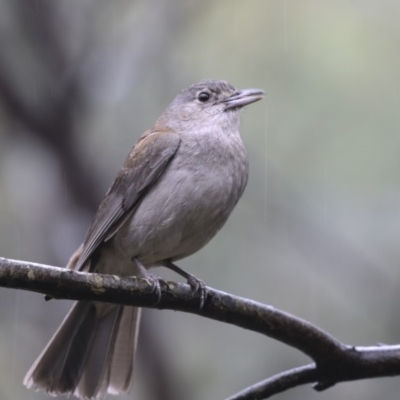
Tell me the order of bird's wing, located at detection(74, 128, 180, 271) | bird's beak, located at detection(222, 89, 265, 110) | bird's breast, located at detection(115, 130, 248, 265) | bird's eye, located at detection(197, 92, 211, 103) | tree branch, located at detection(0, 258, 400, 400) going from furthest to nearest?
bird's eye, located at detection(197, 92, 211, 103), bird's beak, located at detection(222, 89, 265, 110), bird's wing, located at detection(74, 128, 180, 271), bird's breast, located at detection(115, 130, 248, 265), tree branch, located at detection(0, 258, 400, 400)

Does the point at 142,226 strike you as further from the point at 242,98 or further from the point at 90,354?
the point at 242,98

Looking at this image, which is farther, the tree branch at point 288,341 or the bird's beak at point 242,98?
the bird's beak at point 242,98

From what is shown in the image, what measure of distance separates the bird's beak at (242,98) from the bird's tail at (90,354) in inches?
55.4

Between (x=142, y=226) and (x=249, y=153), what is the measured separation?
248cm

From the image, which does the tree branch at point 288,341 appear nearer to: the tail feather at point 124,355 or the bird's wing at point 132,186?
the bird's wing at point 132,186

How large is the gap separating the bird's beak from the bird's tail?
4.61 ft

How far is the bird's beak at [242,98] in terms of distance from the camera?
4.80 metres

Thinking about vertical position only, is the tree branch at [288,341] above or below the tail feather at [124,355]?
above

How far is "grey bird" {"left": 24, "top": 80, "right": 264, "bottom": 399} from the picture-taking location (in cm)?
420

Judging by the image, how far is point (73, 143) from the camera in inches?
244

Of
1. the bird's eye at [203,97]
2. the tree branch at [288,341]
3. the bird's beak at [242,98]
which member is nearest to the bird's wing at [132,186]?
the bird's beak at [242,98]

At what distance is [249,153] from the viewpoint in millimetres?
6613

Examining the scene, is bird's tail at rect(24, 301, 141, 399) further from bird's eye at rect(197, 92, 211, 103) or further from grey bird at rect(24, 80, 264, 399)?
bird's eye at rect(197, 92, 211, 103)

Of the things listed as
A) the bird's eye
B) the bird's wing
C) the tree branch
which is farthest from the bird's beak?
the tree branch
